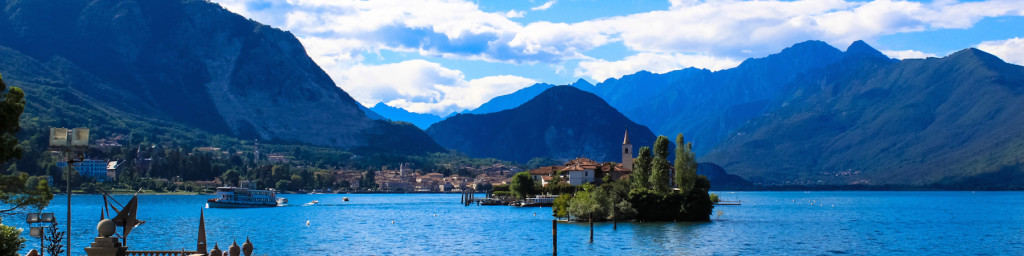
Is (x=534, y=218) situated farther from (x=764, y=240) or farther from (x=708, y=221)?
(x=764, y=240)

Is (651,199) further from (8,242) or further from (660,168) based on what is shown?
(8,242)

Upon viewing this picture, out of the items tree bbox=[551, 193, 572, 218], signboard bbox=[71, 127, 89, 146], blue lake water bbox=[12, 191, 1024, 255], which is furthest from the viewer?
tree bbox=[551, 193, 572, 218]

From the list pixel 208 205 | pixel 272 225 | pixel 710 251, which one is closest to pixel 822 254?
pixel 710 251

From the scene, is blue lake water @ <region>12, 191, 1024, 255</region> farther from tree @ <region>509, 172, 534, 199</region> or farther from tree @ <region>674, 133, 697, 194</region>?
tree @ <region>509, 172, 534, 199</region>

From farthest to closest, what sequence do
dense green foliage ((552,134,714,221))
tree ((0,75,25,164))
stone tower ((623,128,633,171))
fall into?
stone tower ((623,128,633,171))
dense green foliage ((552,134,714,221))
tree ((0,75,25,164))

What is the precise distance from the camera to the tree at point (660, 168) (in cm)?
11638

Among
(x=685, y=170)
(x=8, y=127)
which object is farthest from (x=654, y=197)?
(x=8, y=127)

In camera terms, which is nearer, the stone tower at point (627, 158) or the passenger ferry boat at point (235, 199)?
the stone tower at point (627, 158)

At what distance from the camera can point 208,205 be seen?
190m

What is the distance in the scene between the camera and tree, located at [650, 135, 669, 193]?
382 ft

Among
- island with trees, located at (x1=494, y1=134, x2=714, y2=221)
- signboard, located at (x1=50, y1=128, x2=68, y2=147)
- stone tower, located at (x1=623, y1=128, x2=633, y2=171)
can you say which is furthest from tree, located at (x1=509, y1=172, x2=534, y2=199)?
signboard, located at (x1=50, y1=128, x2=68, y2=147)

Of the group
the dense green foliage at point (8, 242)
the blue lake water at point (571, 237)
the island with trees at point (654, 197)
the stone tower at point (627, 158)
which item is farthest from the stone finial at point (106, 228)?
the stone tower at point (627, 158)

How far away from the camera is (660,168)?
11638 cm

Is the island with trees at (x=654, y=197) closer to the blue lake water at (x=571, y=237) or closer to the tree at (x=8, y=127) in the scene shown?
the blue lake water at (x=571, y=237)
